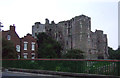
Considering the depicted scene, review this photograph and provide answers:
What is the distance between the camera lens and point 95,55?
71188mm

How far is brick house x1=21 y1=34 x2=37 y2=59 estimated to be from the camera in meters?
46.3

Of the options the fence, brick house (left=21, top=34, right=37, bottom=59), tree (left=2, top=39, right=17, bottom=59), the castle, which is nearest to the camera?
the fence

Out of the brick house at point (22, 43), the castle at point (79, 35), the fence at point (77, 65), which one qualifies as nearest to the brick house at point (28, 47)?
the brick house at point (22, 43)

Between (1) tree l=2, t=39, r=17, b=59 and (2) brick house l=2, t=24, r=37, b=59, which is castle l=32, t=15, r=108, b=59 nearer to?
(2) brick house l=2, t=24, r=37, b=59

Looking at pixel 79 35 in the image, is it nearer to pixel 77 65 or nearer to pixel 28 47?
pixel 28 47

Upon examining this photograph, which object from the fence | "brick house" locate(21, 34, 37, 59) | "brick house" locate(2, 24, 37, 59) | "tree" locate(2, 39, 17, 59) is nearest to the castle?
"brick house" locate(21, 34, 37, 59)

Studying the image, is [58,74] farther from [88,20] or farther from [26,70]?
[88,20]

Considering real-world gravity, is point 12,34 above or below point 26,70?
above

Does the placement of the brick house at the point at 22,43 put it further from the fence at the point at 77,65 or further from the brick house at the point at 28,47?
the fence at the point at 77,65

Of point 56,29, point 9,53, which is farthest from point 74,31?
point 9,53

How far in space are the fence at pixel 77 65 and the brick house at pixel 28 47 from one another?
93.5 feet

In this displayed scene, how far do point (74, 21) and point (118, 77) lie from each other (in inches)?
2422

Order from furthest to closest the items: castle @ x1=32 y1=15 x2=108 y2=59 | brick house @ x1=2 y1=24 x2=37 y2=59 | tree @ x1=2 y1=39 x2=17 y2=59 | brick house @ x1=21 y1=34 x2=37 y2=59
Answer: castle @ x1=32 y1=15 x2=108 y2=59 → brick house @ x1=21 y1=34 x2=37 y2=59 → brick house @ x1=2 y1=24 x2=37 y2=59 → tree @ x1=2 y1=39 x2=17 y2=59

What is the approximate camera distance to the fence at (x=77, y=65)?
1035 centimetres
